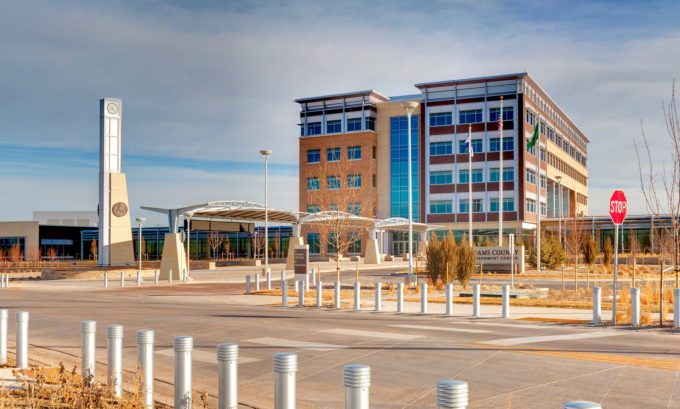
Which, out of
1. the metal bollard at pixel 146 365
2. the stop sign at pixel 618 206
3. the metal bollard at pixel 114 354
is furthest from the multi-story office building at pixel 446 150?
the metal bollard at pixel 146 365

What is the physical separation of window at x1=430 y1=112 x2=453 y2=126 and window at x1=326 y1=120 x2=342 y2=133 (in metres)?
12.3

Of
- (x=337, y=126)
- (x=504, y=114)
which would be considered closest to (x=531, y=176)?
(x=504, y=114)

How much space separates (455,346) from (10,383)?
7.51 meters

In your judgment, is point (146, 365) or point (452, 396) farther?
point (146, 365)

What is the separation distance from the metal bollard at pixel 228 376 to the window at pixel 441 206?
79595mm

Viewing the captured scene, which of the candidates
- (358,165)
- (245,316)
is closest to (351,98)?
(358,165)

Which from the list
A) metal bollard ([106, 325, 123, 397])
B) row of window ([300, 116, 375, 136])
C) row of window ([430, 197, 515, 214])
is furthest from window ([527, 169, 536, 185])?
metal bollard ([106, 325, 123, 397])

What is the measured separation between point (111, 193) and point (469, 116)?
43.5 meters

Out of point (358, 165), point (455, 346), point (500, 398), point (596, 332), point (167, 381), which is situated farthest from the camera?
point (358, 165)

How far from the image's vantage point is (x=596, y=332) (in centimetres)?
1579

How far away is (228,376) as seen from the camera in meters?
6.95

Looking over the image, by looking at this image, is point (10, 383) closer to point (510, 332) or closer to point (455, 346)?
point (455, 346)

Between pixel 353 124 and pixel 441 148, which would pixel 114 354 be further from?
pixel 353 124

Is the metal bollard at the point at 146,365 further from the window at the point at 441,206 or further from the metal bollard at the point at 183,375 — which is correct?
the window at the point at 441,206
